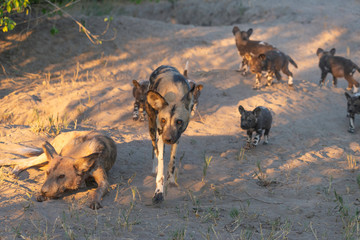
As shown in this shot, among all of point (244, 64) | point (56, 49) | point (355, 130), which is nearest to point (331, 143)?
point (355, 130)

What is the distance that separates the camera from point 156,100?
472 cm

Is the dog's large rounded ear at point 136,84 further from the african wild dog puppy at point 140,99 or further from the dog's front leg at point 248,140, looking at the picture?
the dog's front leg at point 248,140

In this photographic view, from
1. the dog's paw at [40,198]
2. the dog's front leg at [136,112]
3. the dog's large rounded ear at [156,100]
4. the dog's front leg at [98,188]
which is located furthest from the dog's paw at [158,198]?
the dog's front leg at [136,112]

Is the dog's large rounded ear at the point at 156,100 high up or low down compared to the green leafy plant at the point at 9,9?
down

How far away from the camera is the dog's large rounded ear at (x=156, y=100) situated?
15.3 ft

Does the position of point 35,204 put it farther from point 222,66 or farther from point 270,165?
point 222,66

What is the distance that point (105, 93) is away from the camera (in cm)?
934

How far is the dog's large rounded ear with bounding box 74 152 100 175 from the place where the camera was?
487cm

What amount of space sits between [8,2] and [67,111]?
247cm

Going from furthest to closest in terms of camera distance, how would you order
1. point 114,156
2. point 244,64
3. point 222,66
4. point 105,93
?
point 222,66, point 244,64, point 105,93, point 114,156

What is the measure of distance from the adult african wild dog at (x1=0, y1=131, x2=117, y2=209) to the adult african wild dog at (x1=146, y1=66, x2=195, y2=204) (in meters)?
0.65

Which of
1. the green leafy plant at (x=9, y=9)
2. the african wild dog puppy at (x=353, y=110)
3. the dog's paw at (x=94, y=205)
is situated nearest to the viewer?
the dog's paw at (x=94, y=205)

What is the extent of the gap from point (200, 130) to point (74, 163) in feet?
11.6

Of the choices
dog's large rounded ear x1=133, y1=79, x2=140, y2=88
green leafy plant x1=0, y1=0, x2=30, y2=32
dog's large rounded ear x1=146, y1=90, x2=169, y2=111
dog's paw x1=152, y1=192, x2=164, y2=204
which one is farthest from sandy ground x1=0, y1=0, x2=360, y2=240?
green leafy plant x1=0, y1=0, x2=30, y2=32
